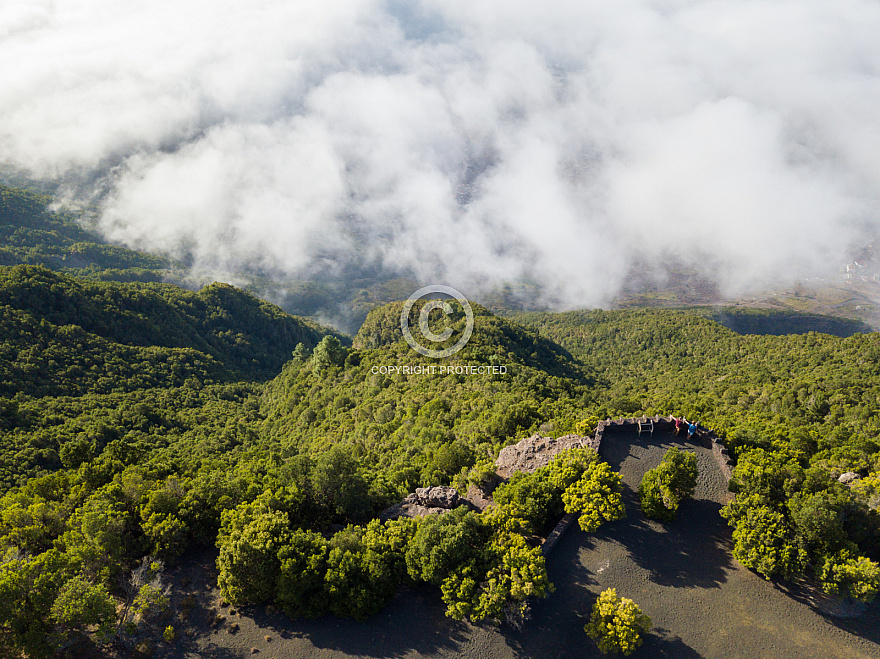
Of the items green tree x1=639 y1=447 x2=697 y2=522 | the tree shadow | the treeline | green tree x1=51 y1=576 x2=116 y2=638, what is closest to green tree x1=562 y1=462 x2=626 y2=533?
the treeline

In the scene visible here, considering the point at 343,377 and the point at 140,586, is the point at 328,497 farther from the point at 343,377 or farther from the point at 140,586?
the point at 343,377

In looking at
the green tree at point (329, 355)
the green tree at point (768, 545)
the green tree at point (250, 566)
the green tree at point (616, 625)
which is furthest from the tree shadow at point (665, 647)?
the green tree at point (329, 355)

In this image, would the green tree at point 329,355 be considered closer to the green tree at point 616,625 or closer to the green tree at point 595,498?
the green tree at point 595,498

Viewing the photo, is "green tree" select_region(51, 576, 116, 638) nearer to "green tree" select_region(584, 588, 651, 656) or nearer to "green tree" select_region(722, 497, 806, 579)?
"green tree" select_region(584, 588, 651, 656)

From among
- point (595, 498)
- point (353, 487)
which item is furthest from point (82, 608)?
point (595, 498)

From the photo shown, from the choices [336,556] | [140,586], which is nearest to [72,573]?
[140,586]
